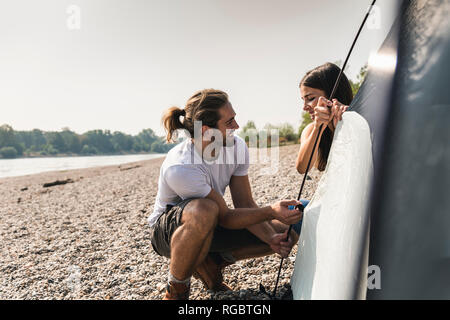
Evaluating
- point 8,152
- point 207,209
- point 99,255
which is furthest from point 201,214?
point 8,152

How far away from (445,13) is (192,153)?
5.40 ft

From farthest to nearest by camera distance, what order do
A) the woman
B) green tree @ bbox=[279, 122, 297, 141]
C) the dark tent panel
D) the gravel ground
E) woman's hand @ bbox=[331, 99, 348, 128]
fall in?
1. green tree @ bbox=[279, 122, 297, 141]
2. the gravel ground
3. the woman
4. woman's hand @ bbox=[331, 99, 348, 128]
5. the dark tent panel

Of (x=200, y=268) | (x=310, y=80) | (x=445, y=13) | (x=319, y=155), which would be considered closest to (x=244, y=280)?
(x=200, y=268)

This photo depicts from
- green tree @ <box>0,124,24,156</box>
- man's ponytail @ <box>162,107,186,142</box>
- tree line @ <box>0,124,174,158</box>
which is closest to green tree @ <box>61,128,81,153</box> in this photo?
tree line @ <box>0,124,174,158</box>

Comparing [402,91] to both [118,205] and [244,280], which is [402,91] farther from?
[118,205]

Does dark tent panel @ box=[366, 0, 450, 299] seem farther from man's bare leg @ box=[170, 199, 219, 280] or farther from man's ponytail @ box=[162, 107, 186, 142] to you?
man's ponytail @ box=[162, 107, 186, 142]

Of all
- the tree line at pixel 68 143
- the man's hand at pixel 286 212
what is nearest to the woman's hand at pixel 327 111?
the man's hand at pixel 286 212

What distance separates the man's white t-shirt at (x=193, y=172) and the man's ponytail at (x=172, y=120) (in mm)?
143

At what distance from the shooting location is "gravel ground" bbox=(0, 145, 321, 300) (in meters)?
2.95

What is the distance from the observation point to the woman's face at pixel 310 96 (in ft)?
8.04

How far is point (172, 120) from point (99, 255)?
2631mm

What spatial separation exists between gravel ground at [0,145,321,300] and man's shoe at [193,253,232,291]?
92 mm

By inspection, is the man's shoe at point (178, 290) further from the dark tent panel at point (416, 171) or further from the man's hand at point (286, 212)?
the dark tent panel at point (416, 171)

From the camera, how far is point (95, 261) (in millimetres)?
3900
